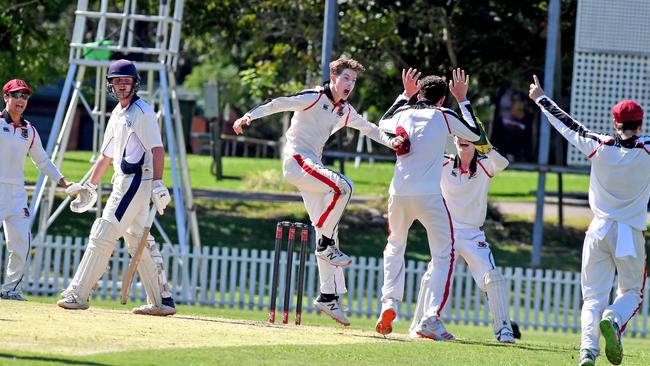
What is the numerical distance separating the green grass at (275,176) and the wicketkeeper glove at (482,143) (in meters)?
16.9

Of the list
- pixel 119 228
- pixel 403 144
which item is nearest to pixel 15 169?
pixel 119 228

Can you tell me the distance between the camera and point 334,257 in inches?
500

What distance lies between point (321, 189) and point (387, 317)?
4.27ft

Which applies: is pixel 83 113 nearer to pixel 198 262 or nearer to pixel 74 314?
pixel 198 262

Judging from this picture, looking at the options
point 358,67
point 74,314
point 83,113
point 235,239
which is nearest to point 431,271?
point 358,67

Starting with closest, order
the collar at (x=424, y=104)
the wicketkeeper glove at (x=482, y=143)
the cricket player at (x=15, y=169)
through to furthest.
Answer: the collar at (x=424, y=104)
the wicketkeeper glove at (x=482, y=143)
the cricket player at (x=15, y=169)

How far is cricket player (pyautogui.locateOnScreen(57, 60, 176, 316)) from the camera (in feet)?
40.5

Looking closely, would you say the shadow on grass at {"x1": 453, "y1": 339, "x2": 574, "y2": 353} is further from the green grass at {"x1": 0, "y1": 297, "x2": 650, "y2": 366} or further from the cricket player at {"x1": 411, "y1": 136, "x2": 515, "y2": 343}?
the cricket player at {"x1": 411, "y1": 136, "x2": 515, "y2": 343}

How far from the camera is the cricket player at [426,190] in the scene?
12.3 metres

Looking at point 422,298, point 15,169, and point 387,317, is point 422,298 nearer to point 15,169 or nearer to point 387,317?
point 387,317

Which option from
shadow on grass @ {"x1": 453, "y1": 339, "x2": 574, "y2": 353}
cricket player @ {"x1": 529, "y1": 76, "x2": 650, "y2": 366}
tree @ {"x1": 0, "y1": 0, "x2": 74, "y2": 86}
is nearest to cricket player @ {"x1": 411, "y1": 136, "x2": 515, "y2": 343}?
shadow on grass @ {"x1": 453, "y1": 339, "x2": 574, "y2": 353}

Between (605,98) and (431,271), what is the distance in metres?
11.4

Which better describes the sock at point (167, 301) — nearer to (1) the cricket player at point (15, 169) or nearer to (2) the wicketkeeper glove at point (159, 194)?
(2) the wicketkeeper glove at point (159, 194)

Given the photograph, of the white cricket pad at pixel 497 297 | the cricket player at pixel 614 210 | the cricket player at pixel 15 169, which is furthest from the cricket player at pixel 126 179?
A: the cricket player at pixel 614 210
